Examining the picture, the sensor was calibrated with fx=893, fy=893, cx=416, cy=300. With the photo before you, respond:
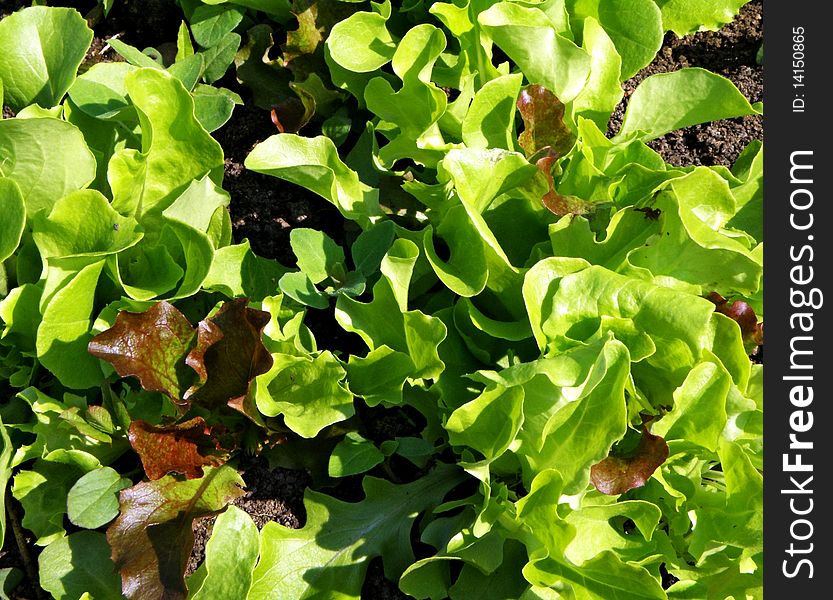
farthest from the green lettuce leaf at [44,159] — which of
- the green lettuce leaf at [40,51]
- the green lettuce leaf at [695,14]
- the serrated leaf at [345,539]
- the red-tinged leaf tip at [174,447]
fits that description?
the green lettuce leaf at [695,14]

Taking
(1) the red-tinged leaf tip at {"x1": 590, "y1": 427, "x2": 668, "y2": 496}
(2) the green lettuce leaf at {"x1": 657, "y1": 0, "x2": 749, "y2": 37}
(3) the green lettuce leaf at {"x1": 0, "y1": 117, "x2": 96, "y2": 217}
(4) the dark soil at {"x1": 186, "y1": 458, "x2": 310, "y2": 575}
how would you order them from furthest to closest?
1. (2) the green lettuce leaf at {"x1": 657, "y1": 0, "x2": 749, "y2": 37}
2. (4) the dark soil at {"x1": 186, "y1": 458, "x2": 310, "y2": 575}
3. (3) the green lettuce leaf at {"x1": 0, "y1": 117, "x2": 96, "y2": 217}
4. (1) the red-tinged leaf tip at {"x1": 590, "y1": 427, "x2": 668, "y2": 496}

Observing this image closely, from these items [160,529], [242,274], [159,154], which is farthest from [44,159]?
[160,529]

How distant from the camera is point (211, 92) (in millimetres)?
1672

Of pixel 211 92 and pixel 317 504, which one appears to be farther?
pixel 211 92

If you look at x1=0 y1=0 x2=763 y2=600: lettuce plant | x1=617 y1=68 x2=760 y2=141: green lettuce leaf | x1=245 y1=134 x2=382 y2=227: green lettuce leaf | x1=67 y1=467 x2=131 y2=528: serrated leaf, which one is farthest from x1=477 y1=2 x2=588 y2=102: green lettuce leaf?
x1=67 y1=467 x2=131 y2=528: serrated leaf

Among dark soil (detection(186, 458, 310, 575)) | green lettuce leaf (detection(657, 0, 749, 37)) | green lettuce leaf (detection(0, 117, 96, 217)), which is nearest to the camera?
green lettuce leaf (detection(0, 117, 96, 217))

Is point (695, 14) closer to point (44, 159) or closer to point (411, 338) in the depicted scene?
point (411, 338)

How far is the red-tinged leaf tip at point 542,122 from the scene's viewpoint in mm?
1427

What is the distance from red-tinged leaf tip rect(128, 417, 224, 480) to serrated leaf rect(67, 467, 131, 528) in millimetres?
86

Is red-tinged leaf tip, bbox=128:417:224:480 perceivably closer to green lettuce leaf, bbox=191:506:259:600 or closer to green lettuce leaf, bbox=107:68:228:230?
green lettuce leaf, bbox=191:506:259:600

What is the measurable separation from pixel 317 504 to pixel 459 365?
313 mm

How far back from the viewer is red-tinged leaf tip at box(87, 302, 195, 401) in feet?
4.20
